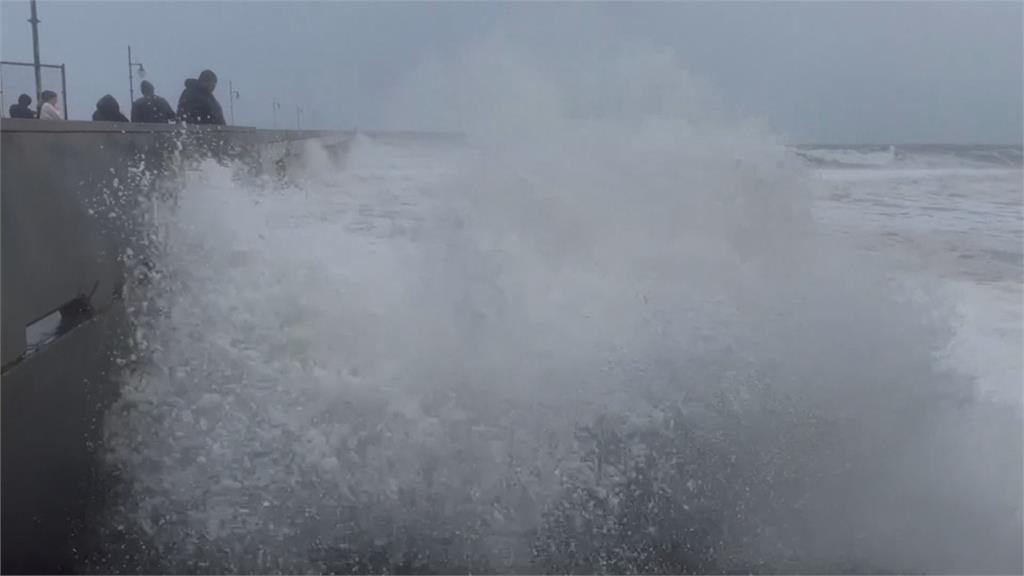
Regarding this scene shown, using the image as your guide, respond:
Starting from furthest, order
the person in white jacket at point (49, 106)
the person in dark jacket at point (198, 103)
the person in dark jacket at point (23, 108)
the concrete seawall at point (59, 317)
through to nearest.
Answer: the person in dark jacket at point (198, 103) → the person in dark jacket at point (23, 108) → the person in white jacket at point (49, 106) → the concrete seawall at point (59, 317)

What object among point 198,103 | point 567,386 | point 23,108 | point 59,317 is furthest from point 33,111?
point 567,386

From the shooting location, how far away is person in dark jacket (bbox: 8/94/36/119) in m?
→ 8.05

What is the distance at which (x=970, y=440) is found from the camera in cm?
505

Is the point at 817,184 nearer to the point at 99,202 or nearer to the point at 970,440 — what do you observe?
the point at 970,440

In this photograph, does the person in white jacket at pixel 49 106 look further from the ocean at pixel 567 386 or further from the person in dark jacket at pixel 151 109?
the ocean at pixel 567 386

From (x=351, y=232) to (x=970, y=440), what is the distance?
221 inches

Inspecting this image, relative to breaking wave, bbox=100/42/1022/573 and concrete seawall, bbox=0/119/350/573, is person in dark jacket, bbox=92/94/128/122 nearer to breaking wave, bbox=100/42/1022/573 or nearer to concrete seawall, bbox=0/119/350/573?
breaking wave, bbox=100/42/1022/573

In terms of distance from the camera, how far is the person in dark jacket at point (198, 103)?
28.6 ft

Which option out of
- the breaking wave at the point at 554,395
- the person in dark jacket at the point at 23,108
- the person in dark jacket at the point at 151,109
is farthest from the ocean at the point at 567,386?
the person in dark jacket at the point at 23,108

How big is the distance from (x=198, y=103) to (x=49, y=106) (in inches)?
56.9

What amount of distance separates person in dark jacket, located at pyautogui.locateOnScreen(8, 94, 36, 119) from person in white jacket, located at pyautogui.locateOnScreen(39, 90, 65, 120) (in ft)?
0.60

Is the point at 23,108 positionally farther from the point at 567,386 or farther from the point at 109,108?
the point at 567,386

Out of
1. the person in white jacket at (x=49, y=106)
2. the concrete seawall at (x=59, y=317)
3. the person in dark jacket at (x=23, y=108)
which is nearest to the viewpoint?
the concrete seawall at (x=59, y=317)

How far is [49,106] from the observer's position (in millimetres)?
7688
